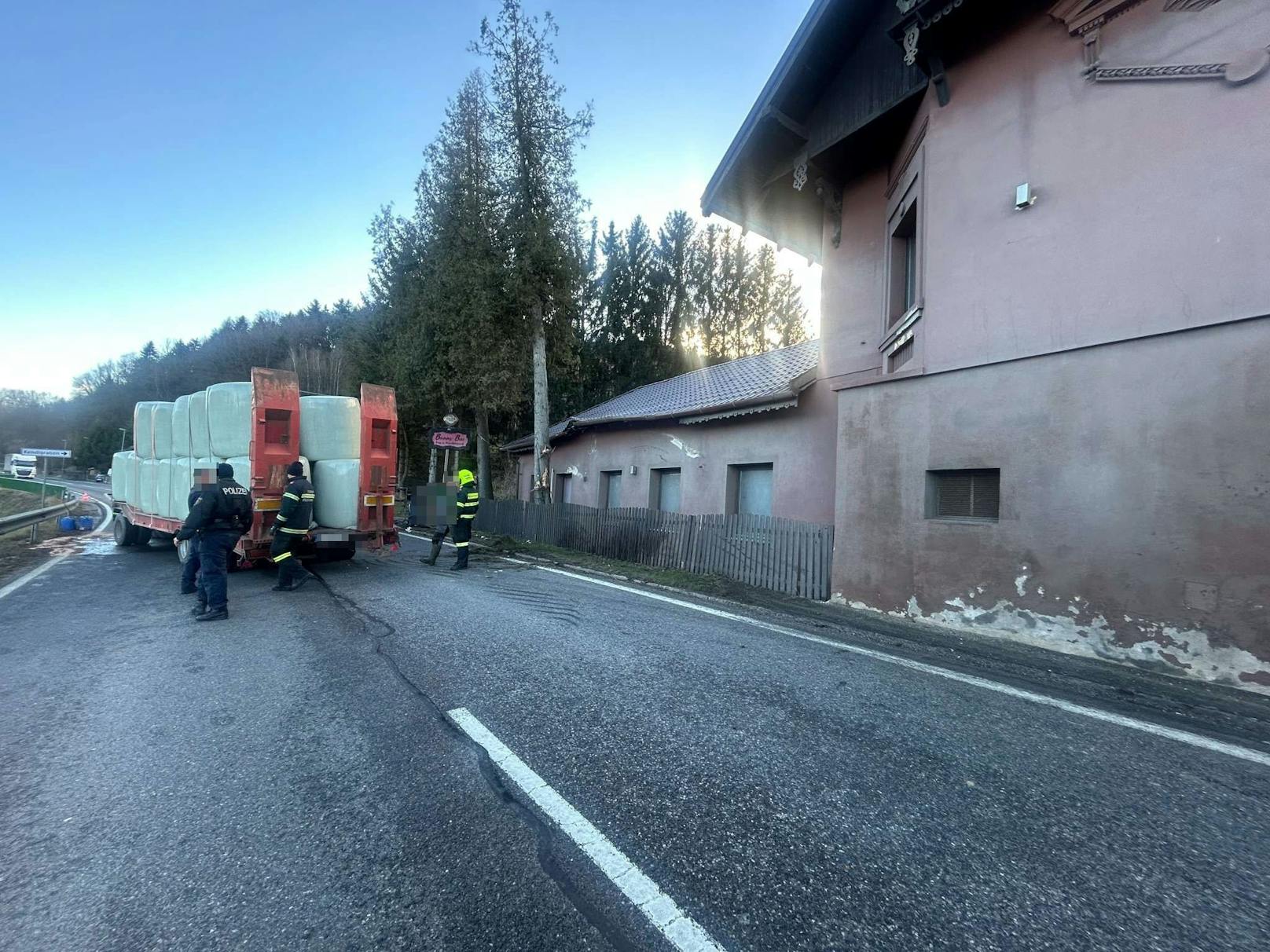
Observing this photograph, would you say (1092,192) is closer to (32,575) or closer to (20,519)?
(32,575)

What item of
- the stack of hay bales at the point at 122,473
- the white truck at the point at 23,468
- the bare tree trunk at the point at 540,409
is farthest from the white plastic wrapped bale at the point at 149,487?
the white truck at the point at 23,468

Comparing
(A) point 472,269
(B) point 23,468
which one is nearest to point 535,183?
(A) point 472,269

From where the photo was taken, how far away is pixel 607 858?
2.32 meters

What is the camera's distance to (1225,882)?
226 cm

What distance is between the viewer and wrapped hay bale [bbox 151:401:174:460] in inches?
392

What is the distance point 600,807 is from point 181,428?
10.2 m

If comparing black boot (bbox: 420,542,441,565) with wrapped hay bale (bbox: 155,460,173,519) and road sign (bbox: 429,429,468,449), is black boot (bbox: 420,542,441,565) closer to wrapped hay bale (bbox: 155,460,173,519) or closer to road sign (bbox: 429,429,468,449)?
wrapped hay bale (bbox: 155,460,173,519)

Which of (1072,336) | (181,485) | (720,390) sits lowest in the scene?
(181,485)

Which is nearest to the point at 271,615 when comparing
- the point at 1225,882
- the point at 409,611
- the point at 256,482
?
the point at 409,611

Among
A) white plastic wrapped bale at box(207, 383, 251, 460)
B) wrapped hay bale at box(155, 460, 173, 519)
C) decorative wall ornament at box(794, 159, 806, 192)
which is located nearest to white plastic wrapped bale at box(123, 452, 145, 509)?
wrapped hay bale at box(155, 460, 173, 519)

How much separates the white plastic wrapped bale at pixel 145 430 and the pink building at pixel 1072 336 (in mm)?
11921

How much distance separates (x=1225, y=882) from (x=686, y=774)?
2150 mm

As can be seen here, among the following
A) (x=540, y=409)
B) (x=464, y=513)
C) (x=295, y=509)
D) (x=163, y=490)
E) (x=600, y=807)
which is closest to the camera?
(x=600, y=807)

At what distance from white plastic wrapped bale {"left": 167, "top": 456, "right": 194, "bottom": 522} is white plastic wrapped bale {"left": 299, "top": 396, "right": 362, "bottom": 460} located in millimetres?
1848
